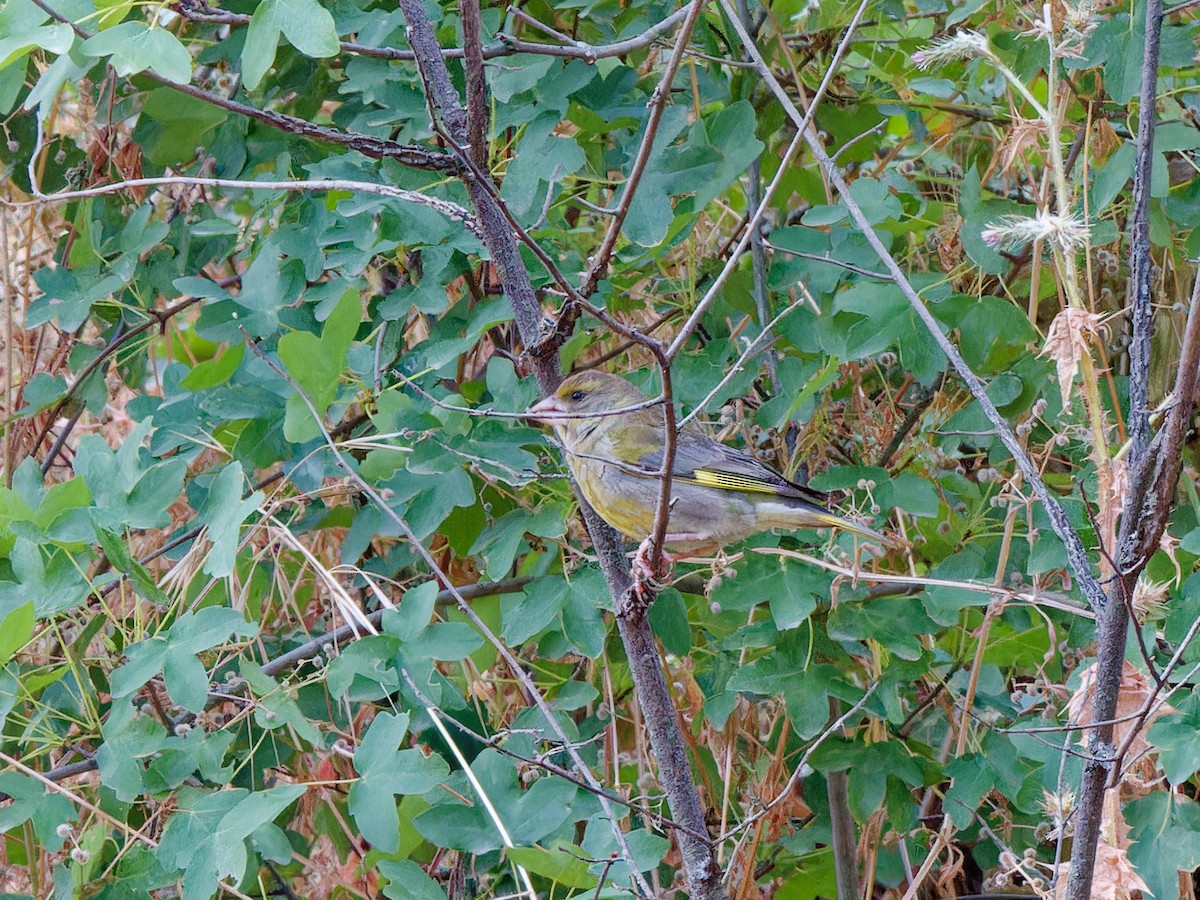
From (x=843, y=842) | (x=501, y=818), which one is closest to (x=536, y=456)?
(x=501, y=818)

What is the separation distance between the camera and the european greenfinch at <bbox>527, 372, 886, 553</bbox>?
137 inches

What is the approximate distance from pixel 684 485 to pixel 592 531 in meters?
1.40

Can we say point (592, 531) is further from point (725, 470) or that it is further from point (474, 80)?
point (725, 470)

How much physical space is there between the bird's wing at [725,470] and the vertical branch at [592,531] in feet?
3.36

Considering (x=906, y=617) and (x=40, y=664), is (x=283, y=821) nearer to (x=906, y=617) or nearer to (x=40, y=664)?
(x=40, y=664)

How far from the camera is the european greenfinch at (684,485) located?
3.48 meters

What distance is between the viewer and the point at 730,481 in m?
3.73

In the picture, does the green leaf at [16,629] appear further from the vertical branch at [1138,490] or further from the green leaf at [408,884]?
the vertical branch at [1138,490]

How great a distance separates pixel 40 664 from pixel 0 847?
1021 millimetres

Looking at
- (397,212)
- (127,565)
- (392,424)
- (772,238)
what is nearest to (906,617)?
(772,238)

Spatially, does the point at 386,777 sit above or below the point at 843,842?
above

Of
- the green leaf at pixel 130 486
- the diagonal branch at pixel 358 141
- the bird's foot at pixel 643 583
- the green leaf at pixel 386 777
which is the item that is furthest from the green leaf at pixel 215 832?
the diagonal branch at pixel 358 141

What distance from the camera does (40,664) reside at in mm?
3014

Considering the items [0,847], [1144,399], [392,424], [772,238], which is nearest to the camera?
[1144,399]
